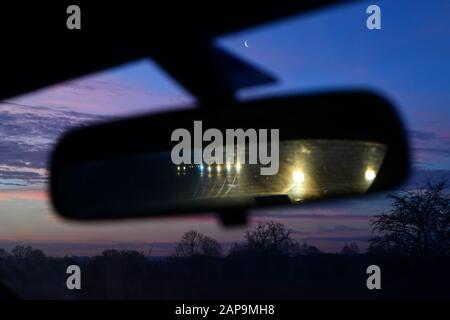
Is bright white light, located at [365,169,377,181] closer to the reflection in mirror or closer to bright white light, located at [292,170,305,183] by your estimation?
the reflection in mirror

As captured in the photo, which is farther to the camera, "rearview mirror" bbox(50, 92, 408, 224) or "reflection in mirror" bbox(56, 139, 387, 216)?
"reflection in mirror" bbox(56, 139, 387, 216)

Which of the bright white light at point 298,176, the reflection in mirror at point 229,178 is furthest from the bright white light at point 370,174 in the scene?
the bright white light at point 298,176

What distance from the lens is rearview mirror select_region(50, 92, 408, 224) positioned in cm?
240

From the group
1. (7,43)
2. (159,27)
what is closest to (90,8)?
(159,27)

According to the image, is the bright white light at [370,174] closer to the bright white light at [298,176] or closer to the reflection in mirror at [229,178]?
the reflection in mirror at [229,178]

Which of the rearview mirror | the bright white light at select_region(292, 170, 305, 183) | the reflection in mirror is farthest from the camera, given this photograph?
the bright white light at select_region(292, 170, 305, 183)

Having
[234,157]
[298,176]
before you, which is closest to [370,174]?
[298,176]

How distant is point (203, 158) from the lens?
8.38ft

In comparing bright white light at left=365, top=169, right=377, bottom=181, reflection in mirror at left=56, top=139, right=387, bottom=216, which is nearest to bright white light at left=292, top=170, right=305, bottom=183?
reflection in mirror at left=56, top=139, right=387, bottom=216

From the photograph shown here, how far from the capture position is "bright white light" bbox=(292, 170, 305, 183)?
263 centimetres

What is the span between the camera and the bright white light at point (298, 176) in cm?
263

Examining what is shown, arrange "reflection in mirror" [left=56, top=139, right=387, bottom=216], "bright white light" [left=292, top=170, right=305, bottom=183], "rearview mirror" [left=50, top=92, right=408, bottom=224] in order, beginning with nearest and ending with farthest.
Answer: "rearview mirror" [left=50, top=92, right=408, bottom=224] < "reflection in mirror" [left=56, top=139, right=387, bottom=216] < "bright white light" [left=292, top=170, right=305, bottom=183]
